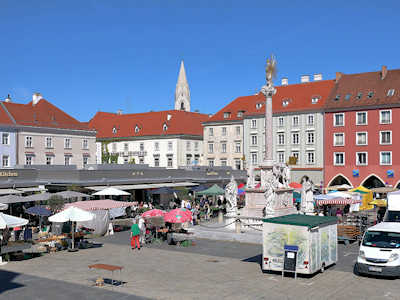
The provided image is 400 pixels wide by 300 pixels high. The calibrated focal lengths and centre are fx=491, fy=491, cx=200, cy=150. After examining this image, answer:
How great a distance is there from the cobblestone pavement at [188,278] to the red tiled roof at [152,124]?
54.2 m

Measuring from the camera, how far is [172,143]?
76188 mm

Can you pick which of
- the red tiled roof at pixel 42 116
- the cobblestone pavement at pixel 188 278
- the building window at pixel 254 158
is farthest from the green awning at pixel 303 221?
the building window at pixel 254 158

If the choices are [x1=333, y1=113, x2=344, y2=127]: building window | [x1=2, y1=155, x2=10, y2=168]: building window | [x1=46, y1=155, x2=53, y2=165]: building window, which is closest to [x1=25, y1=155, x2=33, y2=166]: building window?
[x1=46, y1=155, x2=53, y2=165]: building window

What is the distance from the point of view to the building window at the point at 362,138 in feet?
188

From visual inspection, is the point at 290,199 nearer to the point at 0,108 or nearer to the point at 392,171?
the point at 392,171

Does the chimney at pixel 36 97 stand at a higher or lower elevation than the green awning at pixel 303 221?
higher

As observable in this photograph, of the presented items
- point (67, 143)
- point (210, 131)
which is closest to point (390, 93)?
point (210, 131)

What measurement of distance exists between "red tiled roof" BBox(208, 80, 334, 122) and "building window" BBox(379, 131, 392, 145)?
28.2 ft

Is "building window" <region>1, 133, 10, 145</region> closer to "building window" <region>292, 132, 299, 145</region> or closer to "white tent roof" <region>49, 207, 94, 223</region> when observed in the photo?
"white tent roof" <region>49, 207, 94, 223</region>

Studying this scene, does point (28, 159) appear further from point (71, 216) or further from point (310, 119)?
point (71, 216)

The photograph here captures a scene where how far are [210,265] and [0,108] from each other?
43.2 metres

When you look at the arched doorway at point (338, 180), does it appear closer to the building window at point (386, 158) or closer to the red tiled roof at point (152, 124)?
the building window at point (386, 158)

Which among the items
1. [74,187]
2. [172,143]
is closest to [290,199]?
[74,187]

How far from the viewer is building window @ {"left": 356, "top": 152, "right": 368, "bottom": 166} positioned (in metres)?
57.6
